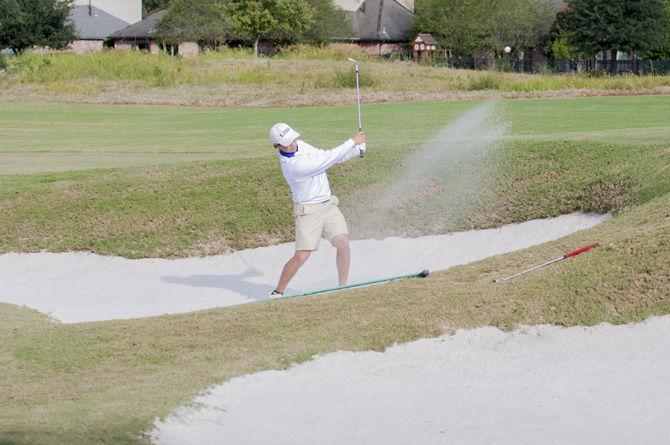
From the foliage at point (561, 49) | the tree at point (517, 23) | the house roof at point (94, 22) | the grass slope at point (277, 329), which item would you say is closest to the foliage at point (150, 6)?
the house roof at point (94, 22)

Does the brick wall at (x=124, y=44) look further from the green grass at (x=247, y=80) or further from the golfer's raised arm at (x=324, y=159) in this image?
the golfer's raised arm at (x=324, y=159)

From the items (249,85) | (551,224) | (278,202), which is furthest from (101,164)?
(249,85)

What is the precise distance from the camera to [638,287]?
28.8 feet

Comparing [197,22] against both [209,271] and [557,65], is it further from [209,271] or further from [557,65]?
[209,271]

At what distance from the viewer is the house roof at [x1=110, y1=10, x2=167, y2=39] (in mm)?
86375

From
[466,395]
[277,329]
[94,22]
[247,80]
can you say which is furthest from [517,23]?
[466,395]

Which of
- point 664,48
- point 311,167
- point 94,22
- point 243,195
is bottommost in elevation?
point 243,195

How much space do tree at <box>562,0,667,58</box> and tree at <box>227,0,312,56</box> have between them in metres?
18.1

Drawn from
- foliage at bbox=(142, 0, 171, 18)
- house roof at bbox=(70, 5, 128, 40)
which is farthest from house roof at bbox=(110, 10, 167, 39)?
foliage at bbox=(142, 0, 171, 18)

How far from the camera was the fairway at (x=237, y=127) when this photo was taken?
2047cm

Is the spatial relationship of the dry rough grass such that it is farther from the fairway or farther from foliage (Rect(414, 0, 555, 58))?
foliage (Rect(414, 0, 555, 58))

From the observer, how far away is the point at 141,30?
8769cm

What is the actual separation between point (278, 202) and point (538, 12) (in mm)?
64382

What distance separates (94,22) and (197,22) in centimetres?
2014
